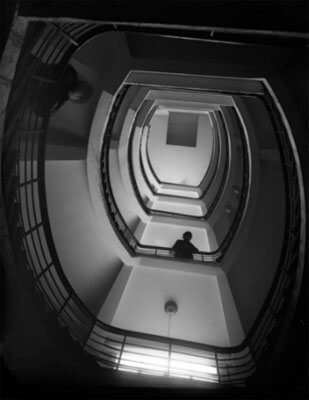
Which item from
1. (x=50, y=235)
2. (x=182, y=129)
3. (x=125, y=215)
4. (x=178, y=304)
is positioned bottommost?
(x=178, y=304)

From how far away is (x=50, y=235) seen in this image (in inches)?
135

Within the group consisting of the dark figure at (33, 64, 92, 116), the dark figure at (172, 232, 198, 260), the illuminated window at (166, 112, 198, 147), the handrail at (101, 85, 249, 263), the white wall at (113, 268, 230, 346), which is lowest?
the white wall at (113, 268, 230, 346)

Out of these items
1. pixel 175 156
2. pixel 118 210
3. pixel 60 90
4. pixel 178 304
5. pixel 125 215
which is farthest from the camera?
pixel 175 156

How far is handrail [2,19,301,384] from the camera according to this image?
2479 mm

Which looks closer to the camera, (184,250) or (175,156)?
(184,250)

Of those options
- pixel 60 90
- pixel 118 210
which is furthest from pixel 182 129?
pixel 60 90

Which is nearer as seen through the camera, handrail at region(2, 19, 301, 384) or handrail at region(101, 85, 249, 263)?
handrail at region(2, 19, 301, 384)

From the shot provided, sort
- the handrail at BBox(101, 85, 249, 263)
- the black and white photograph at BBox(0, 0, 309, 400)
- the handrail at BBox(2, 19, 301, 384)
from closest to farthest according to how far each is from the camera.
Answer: the black and white photograph at BBox(0, 0, 309, 400), the handrail at BBox(2, 19, 301, 384), the handrail at BBox(101, 85, 249, 263)

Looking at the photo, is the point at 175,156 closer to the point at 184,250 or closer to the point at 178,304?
the point at 184,250

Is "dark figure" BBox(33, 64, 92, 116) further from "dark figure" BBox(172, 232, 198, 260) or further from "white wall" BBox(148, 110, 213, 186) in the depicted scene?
"white wall" BBox(148, 110, 213, 186)

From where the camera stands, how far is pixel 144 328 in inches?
207

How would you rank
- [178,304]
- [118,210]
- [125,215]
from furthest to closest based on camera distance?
[125,215] < [118,210] < [178,304]

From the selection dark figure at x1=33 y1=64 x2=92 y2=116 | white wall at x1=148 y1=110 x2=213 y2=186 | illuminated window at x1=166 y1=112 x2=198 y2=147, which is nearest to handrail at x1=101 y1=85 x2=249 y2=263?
dark figure at x1=33 y1=64 x2=92 y2=116

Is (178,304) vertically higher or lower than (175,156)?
lower
